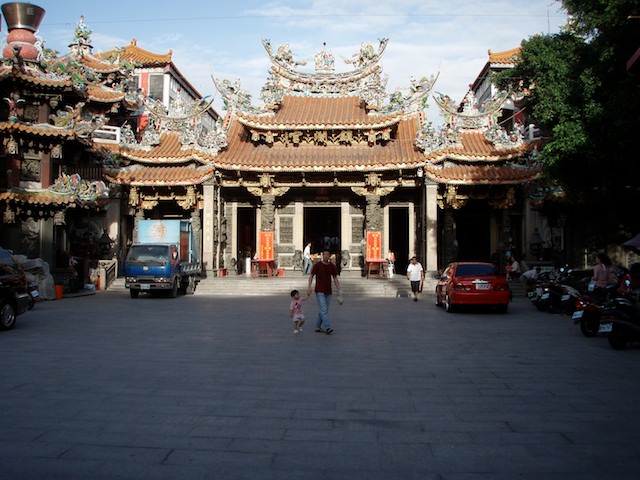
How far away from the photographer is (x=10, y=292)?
12.3 metres

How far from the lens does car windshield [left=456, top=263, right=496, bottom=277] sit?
52.3ft

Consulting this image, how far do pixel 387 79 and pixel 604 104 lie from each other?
13.6 metres

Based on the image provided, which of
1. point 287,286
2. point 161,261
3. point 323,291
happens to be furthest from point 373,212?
point 323,291

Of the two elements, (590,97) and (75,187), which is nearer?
(590,97)

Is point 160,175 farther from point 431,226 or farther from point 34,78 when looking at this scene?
point 431,226

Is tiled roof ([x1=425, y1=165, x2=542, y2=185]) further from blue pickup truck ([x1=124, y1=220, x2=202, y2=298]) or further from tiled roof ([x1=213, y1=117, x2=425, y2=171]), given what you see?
blue pickup truck ([x1=124, y1=220, x2=202, y2=298])

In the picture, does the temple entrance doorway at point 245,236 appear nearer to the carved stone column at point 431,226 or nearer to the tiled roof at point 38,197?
the carved stone column at point 431,226

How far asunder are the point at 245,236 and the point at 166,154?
568 cm

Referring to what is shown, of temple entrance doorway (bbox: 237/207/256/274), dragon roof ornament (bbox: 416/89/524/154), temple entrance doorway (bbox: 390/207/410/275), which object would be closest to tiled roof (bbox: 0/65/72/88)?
temple entrance doorway (bbox: 237/207/256/274)

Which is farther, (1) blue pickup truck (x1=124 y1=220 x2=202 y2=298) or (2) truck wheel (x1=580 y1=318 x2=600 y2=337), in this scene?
(1) blue pickup truck (x1=124 y1=220 x2=202 y2=298)

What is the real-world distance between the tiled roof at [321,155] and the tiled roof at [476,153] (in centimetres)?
79

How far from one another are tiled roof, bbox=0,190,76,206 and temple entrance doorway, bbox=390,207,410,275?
15104mm

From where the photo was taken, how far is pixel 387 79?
2711cm

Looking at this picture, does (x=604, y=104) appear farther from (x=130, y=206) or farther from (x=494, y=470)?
(x=130, y=206)
